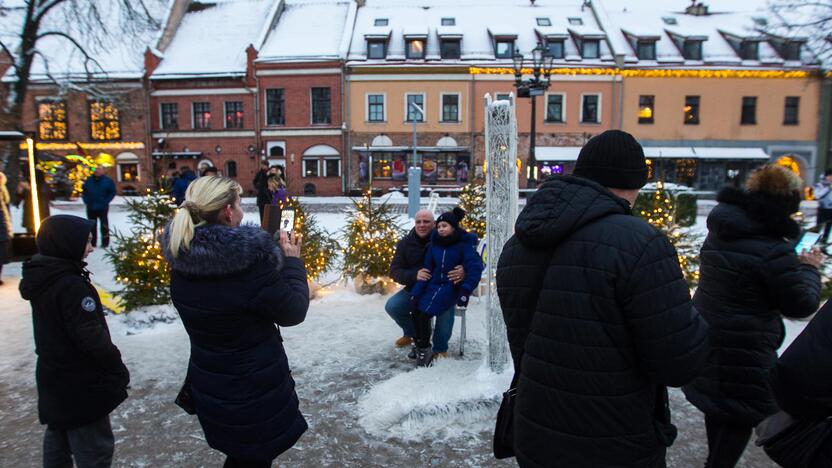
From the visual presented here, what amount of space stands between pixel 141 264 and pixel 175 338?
1209 millimetres

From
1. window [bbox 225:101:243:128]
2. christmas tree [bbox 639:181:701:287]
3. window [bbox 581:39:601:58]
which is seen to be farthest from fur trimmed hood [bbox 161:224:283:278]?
window [bbox 225:101:243:128]

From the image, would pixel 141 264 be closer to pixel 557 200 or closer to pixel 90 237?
pixel 90 237

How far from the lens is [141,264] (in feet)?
21.0

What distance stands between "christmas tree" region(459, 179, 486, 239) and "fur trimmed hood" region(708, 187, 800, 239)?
5.11m

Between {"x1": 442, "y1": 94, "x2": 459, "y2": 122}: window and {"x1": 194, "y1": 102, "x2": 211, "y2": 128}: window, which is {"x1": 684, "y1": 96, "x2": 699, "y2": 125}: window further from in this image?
{"x1": 194, "y1": 102, "x2": 211, "y2": 128}: window

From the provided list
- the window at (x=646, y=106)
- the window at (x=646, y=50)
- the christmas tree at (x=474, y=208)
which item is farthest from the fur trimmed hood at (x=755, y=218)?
the window at (x=646, y=50)

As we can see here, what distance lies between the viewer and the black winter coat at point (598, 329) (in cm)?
165

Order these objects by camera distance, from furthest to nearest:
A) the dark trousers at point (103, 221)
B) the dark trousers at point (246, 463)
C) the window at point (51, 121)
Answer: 1. the window at point (51, 121)
2. the dark trousers at point (103, 221)
3. the dark trousers at point (246, 463)

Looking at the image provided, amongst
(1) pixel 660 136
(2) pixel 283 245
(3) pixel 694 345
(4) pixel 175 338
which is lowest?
(4) pixel 175 338

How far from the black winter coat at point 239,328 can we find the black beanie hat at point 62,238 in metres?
0.74

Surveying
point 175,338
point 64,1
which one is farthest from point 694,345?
point 64,1

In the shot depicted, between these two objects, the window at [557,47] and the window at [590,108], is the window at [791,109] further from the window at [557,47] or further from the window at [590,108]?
the window at [557,47]

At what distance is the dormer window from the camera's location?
30.3 meters

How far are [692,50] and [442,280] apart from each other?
31.8 meters
